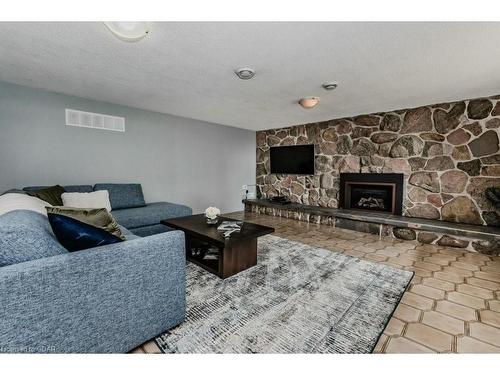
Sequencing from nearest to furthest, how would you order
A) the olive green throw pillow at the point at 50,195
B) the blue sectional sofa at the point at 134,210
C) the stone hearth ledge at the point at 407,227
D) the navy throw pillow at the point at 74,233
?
the navy throw pillow at the point at 74,233 → the olive green throw pillow at the point at 50,195 → the stone hearth ledge at the point at 407,227 → the blue sectional sofa at the point at 134,210

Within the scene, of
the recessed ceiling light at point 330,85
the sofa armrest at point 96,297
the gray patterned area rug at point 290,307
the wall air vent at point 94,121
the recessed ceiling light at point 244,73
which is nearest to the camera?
the sofa armrest at point 96,297

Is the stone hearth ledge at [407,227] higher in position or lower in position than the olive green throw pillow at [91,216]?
lower

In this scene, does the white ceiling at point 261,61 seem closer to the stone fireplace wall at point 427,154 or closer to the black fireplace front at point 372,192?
the stone fireplace wall at point 427,154

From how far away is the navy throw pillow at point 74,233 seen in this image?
1056 millimetres

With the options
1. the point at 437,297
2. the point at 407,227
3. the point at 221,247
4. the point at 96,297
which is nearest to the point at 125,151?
the point at 221,247

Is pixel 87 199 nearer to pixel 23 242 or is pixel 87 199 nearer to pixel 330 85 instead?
pixel 23 242

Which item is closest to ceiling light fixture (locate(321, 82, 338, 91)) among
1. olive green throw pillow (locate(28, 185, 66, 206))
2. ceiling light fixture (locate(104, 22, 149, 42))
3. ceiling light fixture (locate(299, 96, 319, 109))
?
ceiling light fixture (locate(299, 96, 319, 109))

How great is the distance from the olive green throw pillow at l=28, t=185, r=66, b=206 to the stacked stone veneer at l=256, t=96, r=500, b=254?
434cm

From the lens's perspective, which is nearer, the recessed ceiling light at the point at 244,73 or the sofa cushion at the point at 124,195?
the recessed ceiling light at the point at 244,73

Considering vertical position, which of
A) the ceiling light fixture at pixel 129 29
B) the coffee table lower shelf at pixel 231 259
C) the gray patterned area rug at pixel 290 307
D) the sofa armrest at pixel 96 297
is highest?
the ceiling light fixture at pixel 129 29

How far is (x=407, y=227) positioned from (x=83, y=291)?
3.90m

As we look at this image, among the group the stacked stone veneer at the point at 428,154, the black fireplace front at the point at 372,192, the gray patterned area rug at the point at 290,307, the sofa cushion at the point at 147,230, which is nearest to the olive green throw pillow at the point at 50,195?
the sofa cushion at the point at 147,230

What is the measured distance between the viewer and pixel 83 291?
1037mm

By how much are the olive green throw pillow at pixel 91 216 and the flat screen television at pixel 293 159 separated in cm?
432
